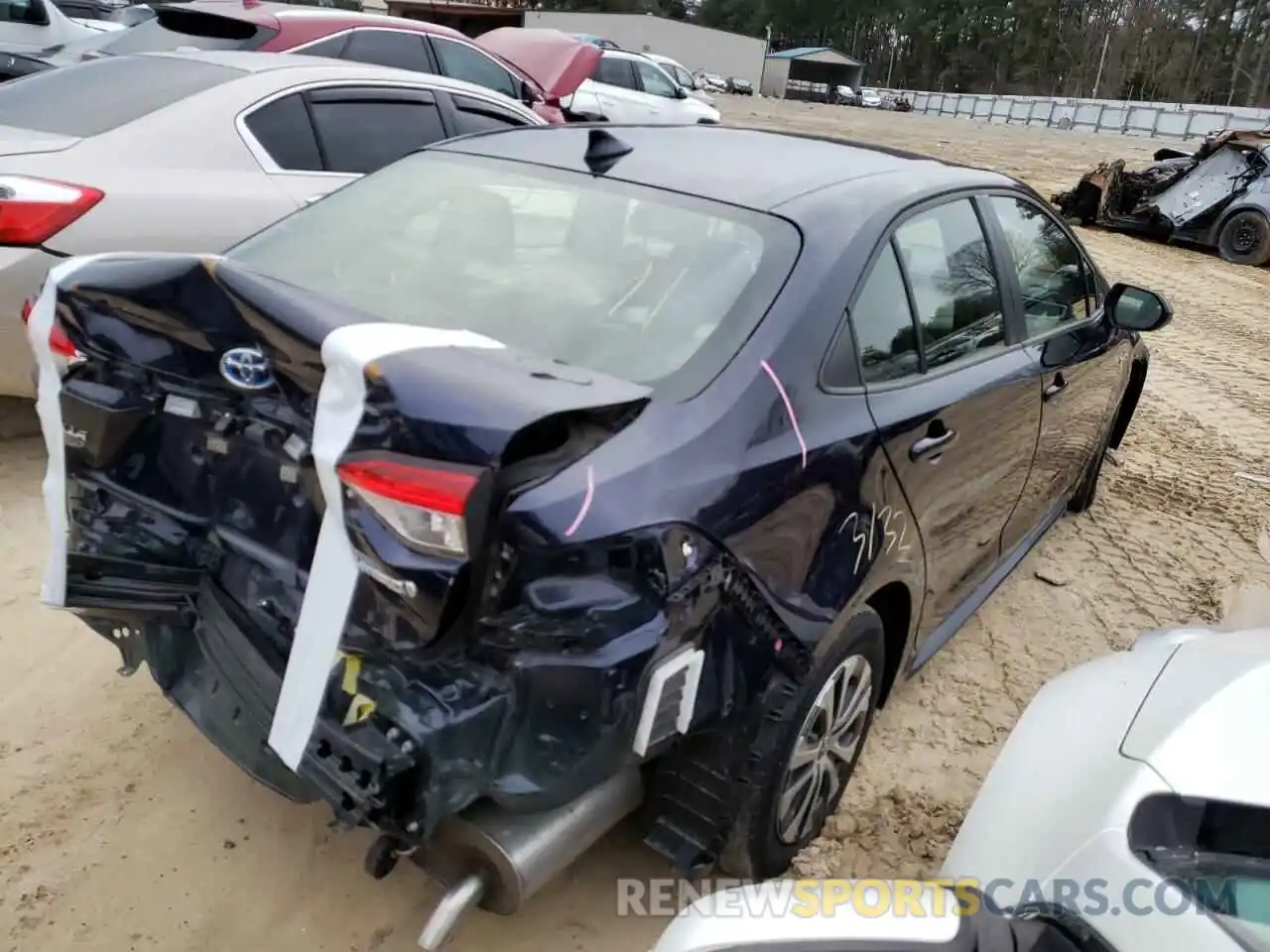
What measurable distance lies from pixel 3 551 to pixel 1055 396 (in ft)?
12.5

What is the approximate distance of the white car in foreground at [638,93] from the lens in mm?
16578

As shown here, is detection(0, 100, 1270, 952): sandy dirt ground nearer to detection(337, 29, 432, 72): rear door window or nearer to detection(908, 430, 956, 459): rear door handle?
detection(908, 430, 956, 459): rear door handle

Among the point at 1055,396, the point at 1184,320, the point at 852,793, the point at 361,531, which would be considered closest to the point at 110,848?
the point at 361,531

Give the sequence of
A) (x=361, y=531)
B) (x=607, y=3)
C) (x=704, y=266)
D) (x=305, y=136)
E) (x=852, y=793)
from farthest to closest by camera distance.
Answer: (x=607, y=3) → (x=305, y=136) → (x=852, y=793) → (x=704, y=266) → (x=361, y=531)

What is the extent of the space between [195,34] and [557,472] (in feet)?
21.2

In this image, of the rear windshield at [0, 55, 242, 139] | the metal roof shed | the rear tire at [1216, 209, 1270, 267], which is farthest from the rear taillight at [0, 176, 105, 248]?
the metal roof shed

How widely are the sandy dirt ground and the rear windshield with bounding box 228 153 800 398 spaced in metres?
1.32

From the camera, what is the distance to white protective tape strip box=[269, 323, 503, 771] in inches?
65.8

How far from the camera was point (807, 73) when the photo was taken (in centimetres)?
6475

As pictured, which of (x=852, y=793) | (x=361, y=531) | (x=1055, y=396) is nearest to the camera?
(x=361, y=531)

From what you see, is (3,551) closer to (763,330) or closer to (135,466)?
(135,466)

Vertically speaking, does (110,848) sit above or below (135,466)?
below

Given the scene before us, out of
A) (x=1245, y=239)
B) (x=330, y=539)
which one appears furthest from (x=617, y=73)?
(x=330, y=539)

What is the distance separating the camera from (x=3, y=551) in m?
3.64
